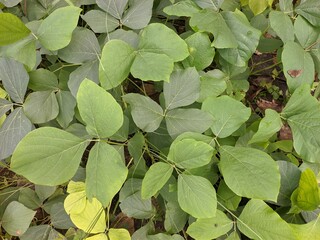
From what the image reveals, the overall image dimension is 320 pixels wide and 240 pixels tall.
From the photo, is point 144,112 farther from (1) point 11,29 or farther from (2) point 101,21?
(1) point 11,29

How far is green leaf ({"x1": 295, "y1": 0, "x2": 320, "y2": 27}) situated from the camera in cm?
118

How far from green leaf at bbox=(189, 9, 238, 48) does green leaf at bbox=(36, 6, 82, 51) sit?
0.37 metres

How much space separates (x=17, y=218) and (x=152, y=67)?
2.33 feet

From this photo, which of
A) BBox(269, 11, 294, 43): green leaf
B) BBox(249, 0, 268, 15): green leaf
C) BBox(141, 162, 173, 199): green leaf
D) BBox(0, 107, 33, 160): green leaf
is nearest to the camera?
BBox(141, 162, 173, 199): green leaf

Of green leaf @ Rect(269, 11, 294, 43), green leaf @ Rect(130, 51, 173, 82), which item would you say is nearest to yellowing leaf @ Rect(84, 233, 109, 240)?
green leaf @ Rect(130, 51, 173, 82)

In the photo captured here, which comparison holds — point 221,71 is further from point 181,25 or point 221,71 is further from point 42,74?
point 42,74

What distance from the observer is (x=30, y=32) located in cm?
105

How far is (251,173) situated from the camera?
3.14 feet

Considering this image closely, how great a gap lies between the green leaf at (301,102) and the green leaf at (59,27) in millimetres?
694

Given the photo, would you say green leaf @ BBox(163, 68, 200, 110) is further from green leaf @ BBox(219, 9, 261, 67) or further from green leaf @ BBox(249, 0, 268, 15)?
green leaf @ BBox(249, 0, 268, 15)

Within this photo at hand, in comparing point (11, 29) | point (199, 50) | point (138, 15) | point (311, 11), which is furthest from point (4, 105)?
point (311, 11)

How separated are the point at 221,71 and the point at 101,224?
668 millimetres

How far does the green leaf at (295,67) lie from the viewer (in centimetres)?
113

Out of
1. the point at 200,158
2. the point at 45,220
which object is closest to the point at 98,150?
the point at 200,158
